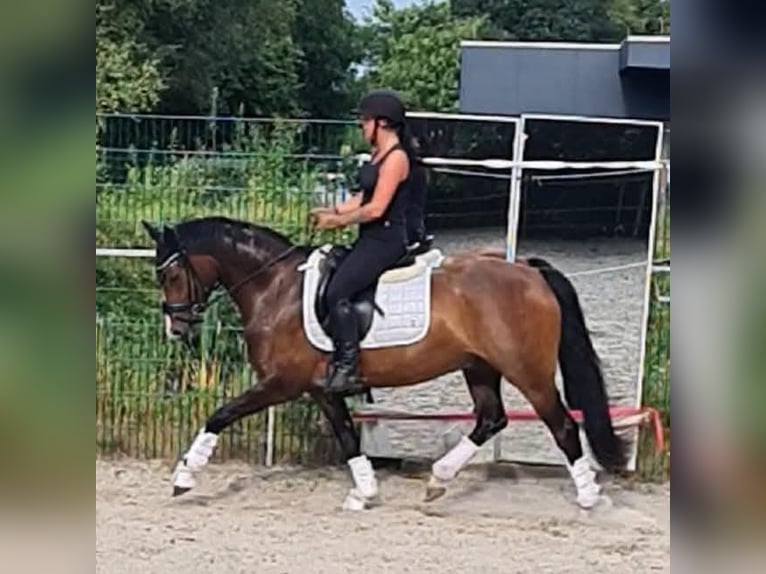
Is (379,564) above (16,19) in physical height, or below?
below

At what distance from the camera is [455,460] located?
5469 mm

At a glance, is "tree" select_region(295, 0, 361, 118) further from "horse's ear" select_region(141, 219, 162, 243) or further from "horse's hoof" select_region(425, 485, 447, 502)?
"horse's hoof" select_region(425, 485, 447, 502)

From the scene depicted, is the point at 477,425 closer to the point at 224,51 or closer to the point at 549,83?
the point at 549,83

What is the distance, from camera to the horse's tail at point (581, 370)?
5.49m

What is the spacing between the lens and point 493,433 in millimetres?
5559

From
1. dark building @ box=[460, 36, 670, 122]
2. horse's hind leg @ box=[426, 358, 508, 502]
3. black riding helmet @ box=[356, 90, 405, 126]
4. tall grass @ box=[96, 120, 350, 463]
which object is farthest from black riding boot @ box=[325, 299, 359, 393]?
dark building @ box=[460, 36, 670, 122]

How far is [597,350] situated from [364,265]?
1532 millimetres

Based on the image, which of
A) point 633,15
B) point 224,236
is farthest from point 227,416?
point 633,15

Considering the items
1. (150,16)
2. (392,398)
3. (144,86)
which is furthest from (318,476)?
(150,16)

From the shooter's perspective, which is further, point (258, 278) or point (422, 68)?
point (422, 68)

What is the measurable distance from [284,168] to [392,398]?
1.25m

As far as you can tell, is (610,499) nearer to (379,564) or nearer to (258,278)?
(379,564)

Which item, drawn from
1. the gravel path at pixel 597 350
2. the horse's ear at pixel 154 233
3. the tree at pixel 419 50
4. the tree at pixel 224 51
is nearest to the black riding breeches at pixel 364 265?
the horse's ear at pixel 154 233

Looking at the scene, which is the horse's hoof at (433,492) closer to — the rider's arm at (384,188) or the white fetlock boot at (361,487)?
the white fetlock boot at (361,487)
